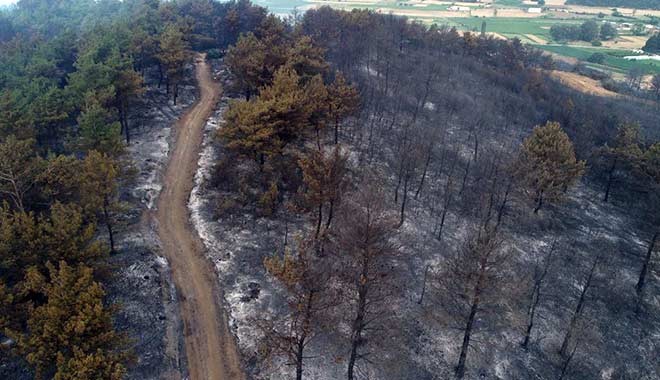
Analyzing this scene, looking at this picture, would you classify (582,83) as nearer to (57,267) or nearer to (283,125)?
(283,125)

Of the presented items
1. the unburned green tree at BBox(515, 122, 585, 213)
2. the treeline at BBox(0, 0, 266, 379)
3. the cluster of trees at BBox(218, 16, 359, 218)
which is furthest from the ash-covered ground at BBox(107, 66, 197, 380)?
the unburned green tree at BBox(515, 122, 585, 213)

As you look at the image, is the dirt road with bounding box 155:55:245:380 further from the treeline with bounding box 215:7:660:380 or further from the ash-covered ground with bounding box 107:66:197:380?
the treeline with bounding box 215:7:660:380

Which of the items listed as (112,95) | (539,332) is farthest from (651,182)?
(112,95)

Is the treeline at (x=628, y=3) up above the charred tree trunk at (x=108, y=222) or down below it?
above

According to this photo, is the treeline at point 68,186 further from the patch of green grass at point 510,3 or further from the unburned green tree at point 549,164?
the patch of green grass at point 510,3

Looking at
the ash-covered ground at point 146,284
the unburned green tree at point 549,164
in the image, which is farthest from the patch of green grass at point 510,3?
the ash-covered ground at point 146,284

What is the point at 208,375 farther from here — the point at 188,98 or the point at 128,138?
the point at 188,98
